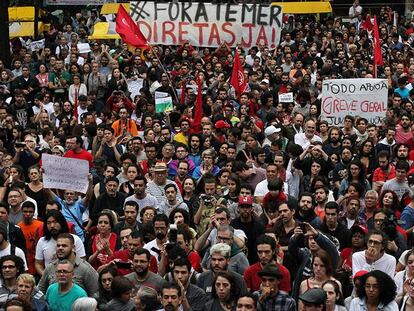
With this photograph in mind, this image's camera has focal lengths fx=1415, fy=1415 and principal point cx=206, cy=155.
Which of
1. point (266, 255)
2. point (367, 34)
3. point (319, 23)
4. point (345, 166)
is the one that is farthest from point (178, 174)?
point (319, 23)

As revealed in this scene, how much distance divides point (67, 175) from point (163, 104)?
5.92 meters

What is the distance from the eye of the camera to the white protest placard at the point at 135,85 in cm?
2191

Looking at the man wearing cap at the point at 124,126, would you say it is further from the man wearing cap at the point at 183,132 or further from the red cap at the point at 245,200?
the red cap at the point at 245,200

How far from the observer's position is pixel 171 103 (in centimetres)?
1975

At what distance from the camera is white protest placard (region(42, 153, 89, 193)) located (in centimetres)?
1377

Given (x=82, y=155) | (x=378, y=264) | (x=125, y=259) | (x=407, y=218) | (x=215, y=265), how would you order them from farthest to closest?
1. (x=82, y=155)
2. (x=407, y=218)
3. (x=125, y=259)
4. (x=378, y=264)
5. (x=215, y=265)

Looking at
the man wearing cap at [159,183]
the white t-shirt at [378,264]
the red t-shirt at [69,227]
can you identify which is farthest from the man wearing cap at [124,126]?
the white t-shirt at [378,264]

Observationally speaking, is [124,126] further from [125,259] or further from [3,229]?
[125,259]

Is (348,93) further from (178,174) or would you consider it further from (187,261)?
(187,261)

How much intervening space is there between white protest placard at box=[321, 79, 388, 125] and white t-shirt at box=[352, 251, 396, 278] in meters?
8.08

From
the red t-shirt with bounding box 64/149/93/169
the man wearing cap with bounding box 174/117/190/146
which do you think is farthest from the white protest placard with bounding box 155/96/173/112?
the red t-shirt with bounding box 64/149/93/169

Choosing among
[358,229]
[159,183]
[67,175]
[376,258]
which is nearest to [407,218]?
[358,229]

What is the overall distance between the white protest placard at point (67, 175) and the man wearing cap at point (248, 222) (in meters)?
1.87

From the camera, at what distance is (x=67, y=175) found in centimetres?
1380
